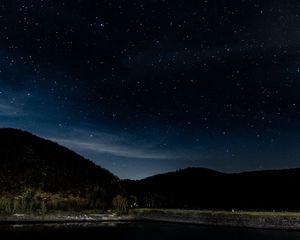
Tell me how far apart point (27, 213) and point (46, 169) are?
45450mm

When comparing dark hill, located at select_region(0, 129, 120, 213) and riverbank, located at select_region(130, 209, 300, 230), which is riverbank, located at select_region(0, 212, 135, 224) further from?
dark hill, located at select_region(0, 129, 120, 213)

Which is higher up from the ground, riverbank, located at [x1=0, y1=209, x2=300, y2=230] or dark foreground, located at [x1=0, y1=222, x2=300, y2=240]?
riverbank, located at [x1=0, y1=209, x2=300, y2=230]

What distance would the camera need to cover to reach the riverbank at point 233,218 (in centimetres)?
10775

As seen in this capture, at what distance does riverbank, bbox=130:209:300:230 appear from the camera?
10775 centimetres

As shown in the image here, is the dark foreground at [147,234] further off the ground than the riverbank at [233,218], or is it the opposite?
the riverbank at [233,218]

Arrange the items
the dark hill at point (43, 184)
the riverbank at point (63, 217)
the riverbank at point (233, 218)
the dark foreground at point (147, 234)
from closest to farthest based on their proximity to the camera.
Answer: the dark foreground at point (147, 234)
the riverbank at point (233, 218)
the riverbank at point (63, 217)
the dark hill at point (43, 184)

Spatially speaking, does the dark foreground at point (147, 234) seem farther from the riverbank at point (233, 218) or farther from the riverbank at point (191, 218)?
the riverbank at point (191, 218)

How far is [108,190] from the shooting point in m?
197

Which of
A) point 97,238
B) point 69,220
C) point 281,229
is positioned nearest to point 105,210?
point 69,220

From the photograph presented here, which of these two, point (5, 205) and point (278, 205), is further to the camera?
point (278, 205)

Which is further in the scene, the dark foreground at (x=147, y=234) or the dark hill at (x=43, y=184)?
the dark hill at (x=43, y=184)

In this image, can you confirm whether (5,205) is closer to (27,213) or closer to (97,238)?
(27,213)

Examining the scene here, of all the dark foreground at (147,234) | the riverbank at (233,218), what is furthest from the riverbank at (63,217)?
the dark foreground at (147,234)

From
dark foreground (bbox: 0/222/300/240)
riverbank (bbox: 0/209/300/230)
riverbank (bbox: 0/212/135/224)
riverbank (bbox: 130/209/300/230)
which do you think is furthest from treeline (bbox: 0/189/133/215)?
dark foreground (bbox: 0/222/300/240)
